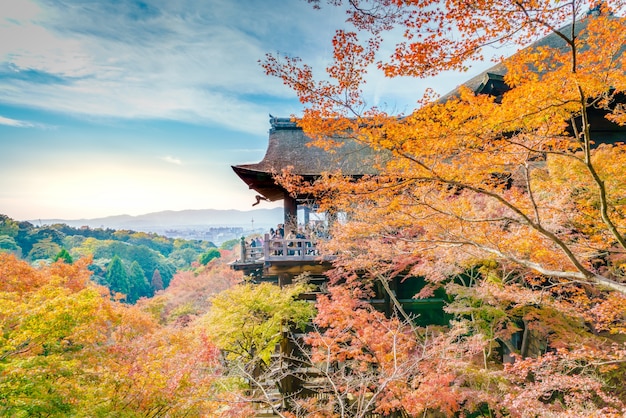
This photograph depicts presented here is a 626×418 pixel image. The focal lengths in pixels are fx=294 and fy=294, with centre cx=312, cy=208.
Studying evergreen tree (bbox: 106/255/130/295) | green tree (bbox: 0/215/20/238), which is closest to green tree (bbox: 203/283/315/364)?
evergreen tree (bbox: 106/255/130/295)

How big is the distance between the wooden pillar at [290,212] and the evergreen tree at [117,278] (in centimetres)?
3478

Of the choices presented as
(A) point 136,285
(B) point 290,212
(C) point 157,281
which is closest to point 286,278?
(B) point 290,212

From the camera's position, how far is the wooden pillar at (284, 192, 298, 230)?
11.1m

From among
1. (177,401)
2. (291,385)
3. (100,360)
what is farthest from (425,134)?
(291,385)

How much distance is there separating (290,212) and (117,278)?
35.3m

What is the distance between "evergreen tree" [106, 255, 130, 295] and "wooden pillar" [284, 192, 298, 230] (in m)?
34.8

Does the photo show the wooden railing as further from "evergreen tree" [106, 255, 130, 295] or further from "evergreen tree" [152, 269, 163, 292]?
"evergreen tree" [152, 269, 163, 292]

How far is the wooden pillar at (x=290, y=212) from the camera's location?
438 inches

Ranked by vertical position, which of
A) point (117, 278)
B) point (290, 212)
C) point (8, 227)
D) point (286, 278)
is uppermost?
point (290, 212)

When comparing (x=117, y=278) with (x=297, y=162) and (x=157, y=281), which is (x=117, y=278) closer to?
(x=157, y=281)

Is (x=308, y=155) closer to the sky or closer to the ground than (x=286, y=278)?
closer to the sky

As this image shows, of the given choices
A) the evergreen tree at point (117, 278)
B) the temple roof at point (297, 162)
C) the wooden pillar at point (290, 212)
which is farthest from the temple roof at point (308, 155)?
the evergreen tree at point (117, 278)

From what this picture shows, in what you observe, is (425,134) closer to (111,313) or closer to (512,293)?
(512,293)

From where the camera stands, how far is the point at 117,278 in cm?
3634
